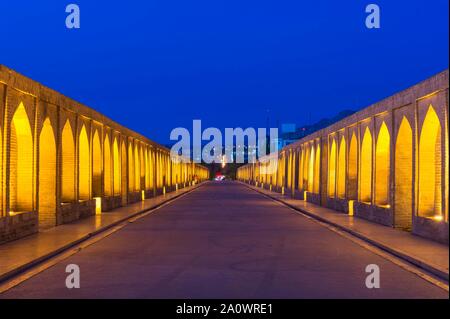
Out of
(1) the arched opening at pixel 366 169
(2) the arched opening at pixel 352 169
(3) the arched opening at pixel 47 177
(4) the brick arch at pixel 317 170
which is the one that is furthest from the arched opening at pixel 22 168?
(4) the brick arch at pixel 317 170

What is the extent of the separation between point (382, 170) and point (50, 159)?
12045 millimetres

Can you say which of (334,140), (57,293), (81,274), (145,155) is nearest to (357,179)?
(334,140)

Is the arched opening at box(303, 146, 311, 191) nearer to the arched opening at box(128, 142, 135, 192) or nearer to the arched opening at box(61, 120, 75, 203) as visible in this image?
the arched opening at box(128, 142, 135, 192)

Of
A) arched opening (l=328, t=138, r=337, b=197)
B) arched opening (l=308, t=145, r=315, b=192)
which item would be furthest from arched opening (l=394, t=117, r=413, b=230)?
arched opening (l=308, t=145, r=315, b=192)

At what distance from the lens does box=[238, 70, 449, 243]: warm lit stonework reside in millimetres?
16938

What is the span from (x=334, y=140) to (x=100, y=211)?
12.6 metres

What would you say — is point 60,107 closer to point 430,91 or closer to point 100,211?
point 100,211

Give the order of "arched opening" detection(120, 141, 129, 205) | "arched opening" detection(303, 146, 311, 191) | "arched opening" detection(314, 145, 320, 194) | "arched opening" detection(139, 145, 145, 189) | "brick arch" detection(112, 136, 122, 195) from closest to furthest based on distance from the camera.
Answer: "brick arch" detection(112, 136, 122, 195) < "arched opening" detection(120, 141, 129, 205) < "arched opening" detection(314, 145, 320, 194) < "arched opening" detection(303, 146, 311, 191) < "arched opening" detection(139, 145, 145, 189)

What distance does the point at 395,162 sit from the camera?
68.4 feet

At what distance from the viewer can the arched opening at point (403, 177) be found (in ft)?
67.4

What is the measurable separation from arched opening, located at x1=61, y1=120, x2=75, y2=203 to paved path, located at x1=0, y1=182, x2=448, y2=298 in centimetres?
570

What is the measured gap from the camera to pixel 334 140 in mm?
32719

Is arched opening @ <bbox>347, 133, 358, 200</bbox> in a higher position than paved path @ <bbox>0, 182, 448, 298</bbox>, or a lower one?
higher

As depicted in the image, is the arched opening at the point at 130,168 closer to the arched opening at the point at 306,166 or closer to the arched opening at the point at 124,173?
the arched opening at the point at 124,173
